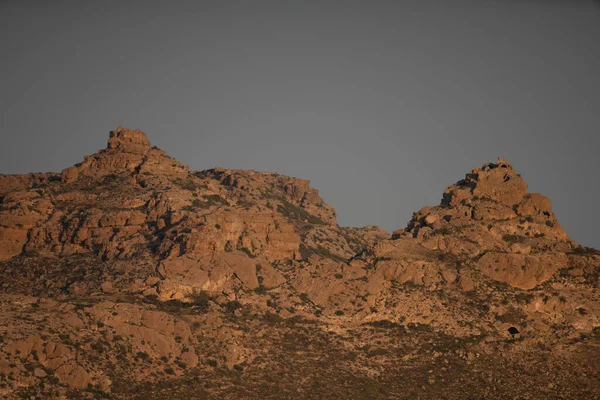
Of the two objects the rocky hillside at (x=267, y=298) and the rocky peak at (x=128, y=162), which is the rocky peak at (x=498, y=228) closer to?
the rocky hillside at (x=267, y=298)

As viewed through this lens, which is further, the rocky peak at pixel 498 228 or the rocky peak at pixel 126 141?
the rocky peak at pixel 126 141

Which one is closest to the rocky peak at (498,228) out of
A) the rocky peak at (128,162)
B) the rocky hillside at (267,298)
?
the rocky hillside at (267,298)

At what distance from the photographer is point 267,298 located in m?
90.3

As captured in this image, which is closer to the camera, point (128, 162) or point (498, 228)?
point (498, 228)

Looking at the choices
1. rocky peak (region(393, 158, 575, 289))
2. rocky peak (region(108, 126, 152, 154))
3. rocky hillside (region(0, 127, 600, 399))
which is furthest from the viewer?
rocky peak (region(108, 126, 152, 154))

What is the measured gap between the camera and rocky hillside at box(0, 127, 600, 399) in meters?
74.9

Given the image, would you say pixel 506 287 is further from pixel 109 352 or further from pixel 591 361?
pixel 109 352

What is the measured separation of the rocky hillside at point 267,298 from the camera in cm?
7494

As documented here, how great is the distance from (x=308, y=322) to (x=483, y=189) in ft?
93.8

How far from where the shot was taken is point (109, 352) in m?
73.8

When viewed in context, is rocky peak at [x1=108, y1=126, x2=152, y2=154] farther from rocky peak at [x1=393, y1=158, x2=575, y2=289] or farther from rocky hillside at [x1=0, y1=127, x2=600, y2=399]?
rocky peak at [x1=393, y1=158, x2=575, y2=289]

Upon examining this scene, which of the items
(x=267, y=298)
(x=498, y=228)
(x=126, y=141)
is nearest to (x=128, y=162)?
(x=126, y=141)

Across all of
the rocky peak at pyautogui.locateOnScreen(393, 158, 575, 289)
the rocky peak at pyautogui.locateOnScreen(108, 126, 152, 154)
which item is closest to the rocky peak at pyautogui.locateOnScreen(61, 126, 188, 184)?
the rocky peak at pyautogui.locateOnScreen(108, 126, 152, 154)

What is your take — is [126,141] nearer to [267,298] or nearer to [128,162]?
[128,162]
